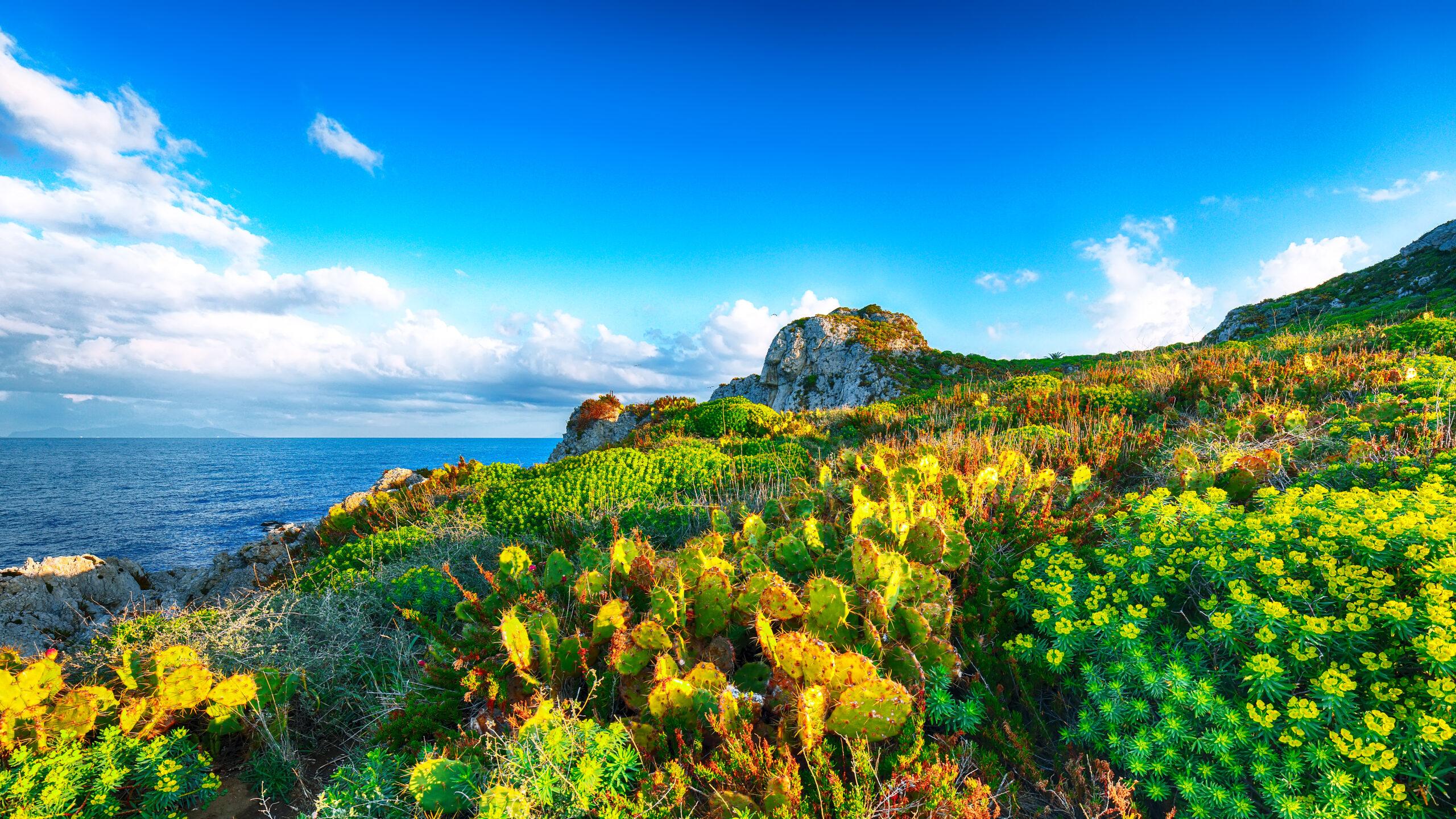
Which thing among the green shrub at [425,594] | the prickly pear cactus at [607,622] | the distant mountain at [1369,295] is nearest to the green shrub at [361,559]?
the green shrub at [425,594]

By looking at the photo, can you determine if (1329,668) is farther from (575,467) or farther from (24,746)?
(575,467)

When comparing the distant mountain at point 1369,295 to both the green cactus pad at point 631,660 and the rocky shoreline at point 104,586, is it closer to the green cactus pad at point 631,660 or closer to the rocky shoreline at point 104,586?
the green cactus pad at point 631,660

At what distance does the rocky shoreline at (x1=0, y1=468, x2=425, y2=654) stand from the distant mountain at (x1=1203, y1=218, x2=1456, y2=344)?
82.9 ft

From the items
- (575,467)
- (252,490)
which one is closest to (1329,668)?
(575,467)

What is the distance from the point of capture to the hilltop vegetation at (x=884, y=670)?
1.92m

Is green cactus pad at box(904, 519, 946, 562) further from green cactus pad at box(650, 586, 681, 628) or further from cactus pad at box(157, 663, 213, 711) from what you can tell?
cactus pad at box(157, 663, 213, 711)

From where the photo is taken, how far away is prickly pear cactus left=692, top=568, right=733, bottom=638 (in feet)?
9.29

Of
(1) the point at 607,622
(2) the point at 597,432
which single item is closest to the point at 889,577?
(1) the point at 607,622

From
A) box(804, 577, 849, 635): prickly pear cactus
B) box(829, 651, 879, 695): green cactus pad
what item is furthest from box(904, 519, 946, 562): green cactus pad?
box(829, 651, 879, 695): green cactus pad

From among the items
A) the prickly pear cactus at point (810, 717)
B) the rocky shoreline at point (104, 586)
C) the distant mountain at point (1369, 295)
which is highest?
the distant mountain at point (1369, 295)

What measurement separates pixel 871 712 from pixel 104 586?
1095cm

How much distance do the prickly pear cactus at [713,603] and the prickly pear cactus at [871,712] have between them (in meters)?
0.81

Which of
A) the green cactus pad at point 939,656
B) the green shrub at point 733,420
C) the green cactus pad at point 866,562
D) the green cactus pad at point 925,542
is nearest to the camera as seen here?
the green cactus pad at point 939,656

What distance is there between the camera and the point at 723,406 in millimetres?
14547
